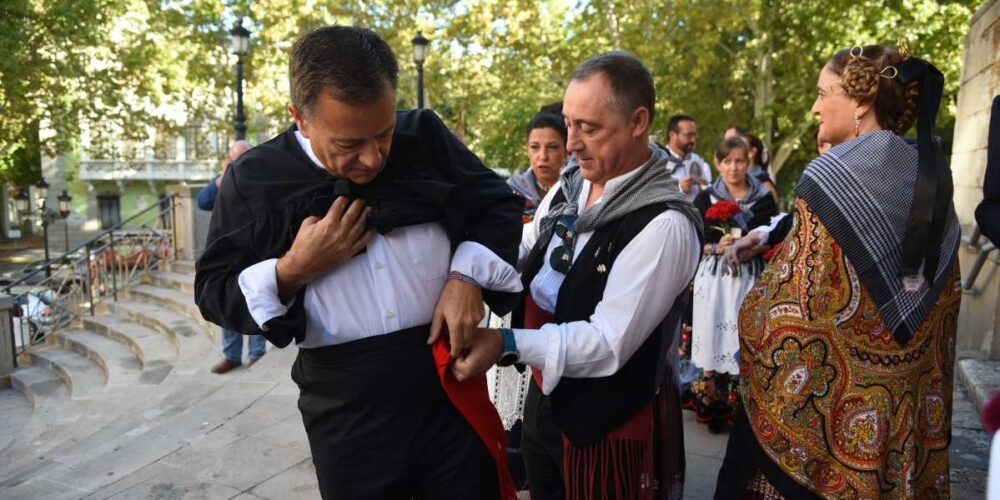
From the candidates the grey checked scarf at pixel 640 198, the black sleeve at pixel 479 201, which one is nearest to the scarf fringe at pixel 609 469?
the black sleeve at pixel 479 201

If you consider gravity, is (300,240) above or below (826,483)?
above

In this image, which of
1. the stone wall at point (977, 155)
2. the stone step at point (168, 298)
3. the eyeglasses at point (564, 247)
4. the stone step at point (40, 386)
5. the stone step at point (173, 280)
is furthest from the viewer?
the stone step at point (173, 280)

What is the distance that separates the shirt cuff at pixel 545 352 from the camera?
69.2 inches

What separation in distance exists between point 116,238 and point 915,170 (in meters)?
14.7

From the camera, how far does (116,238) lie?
44.6 ft

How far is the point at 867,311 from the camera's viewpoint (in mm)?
1888

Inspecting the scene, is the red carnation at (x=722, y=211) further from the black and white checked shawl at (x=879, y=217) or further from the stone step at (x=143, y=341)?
the stone step at (x=143, y=341)

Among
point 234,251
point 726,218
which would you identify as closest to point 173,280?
point 726,218

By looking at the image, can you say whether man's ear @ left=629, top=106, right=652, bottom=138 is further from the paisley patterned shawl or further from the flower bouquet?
the flower bouquet

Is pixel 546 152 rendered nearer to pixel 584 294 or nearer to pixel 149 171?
pixel 584 294

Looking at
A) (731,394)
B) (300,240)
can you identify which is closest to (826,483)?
(300,240)

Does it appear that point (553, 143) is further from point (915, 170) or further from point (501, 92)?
point (501, 92)

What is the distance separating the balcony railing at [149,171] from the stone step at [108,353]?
2807 centimetres

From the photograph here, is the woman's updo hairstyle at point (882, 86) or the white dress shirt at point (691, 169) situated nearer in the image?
the woman's updo hairstyle at point (882, 86)
